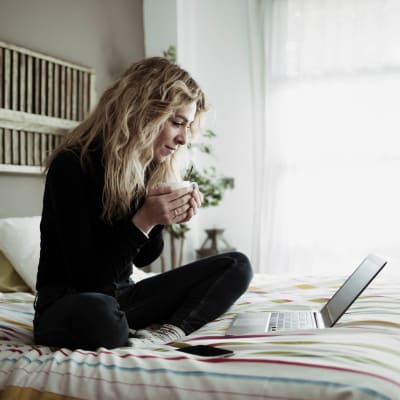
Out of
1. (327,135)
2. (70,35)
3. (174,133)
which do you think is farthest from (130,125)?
(327,135)

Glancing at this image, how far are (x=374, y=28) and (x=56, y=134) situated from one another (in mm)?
2178

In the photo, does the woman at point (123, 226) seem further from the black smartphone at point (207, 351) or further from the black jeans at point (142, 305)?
the black smartphone at point (207, 351)

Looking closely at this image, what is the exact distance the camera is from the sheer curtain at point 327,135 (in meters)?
3.91

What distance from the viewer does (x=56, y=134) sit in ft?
10.3

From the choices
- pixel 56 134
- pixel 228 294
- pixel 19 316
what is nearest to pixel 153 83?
pixel 228 294

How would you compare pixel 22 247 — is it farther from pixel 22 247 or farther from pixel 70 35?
pixel 70 35

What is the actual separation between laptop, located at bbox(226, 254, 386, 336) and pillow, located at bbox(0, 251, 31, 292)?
970 millimetres

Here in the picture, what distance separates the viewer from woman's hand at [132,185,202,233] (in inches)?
61.5

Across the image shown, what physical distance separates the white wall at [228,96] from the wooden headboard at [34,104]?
4.12 feet

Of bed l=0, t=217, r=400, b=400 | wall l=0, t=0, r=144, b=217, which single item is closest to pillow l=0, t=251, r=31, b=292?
wall l=0, t=0, r=144, b=217

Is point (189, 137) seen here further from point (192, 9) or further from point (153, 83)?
point (192, 9)

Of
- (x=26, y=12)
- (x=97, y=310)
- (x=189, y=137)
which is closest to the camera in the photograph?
(x=97, y=310)

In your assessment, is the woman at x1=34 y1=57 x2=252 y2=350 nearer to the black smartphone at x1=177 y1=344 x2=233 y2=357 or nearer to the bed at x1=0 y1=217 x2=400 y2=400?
the bed at x1=0 y1=217 x2=400 y2=400

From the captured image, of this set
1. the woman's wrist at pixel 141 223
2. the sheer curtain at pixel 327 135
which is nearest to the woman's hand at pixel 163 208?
the woman's wrist at pixel 141 223
